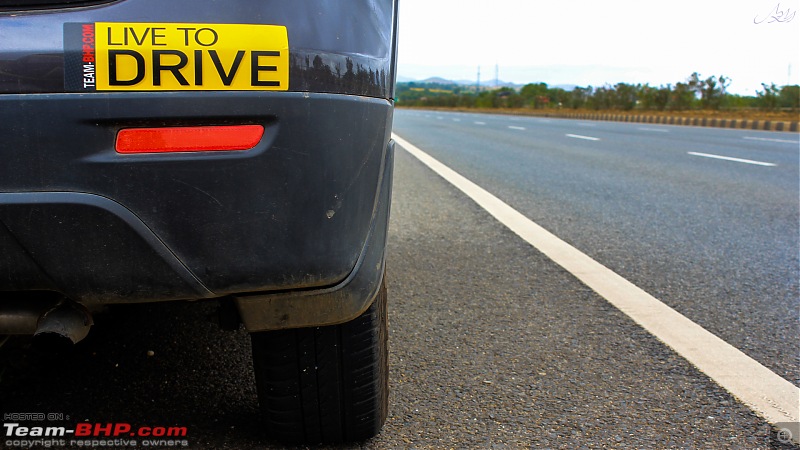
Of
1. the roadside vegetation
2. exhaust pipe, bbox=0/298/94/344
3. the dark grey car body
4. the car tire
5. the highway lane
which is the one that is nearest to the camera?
the dark grey car body

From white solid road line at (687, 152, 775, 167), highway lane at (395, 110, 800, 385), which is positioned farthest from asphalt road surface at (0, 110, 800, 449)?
white solid road line at (687, 152, 775, 167)

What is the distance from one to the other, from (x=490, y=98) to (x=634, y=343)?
61.3 meters

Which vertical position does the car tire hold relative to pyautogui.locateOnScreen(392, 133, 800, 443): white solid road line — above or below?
above

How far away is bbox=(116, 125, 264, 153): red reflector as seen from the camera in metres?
1.16

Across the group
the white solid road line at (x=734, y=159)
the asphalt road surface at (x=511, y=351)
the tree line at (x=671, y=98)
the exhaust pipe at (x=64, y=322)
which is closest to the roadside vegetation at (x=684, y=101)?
the tree line at (x=671, y=98)

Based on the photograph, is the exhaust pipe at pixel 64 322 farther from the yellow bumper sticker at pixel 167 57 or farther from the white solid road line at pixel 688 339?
the white solid road line at pixel 688 339

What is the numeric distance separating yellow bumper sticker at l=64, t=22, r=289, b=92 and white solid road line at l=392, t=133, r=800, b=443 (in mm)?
1520

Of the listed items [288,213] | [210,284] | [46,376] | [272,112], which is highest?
[272,112]

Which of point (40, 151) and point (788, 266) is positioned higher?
point (40, 151)

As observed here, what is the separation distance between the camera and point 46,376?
80.1 inches

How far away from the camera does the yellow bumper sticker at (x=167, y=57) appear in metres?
1.14

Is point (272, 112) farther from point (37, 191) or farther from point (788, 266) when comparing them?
point (788, 266)

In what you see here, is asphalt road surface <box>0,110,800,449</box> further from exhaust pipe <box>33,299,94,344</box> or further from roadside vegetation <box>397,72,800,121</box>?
roadside vegetation <box>397,72,800,121</box>

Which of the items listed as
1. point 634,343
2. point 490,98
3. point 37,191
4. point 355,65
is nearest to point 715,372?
point 634,343
